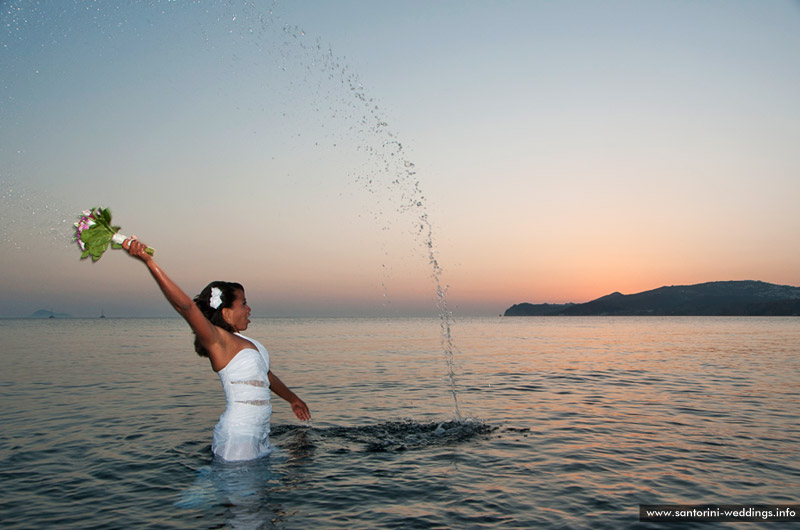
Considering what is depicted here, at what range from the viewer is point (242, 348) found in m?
7.45

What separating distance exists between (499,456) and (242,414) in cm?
518

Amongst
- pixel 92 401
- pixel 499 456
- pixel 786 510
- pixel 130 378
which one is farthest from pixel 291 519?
pixel 130 378

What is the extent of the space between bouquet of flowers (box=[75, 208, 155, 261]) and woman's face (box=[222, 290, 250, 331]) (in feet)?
6.76

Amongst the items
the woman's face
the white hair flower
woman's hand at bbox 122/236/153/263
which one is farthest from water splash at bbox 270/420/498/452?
woman's hand at bbox 122/236/153/263

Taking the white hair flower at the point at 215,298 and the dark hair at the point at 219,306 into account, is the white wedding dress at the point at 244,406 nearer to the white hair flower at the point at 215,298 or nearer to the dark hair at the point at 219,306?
the dark hair at the point at 219,306

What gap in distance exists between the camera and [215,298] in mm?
7273

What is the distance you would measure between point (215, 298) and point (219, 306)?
0.12 m

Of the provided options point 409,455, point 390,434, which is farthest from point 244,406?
point 390,434

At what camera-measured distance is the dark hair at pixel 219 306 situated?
7270 mm

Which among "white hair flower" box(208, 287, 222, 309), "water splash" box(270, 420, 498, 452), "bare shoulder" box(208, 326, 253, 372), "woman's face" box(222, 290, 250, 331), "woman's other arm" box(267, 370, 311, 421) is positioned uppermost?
"white hair flower" box(208, 287, 222, 309)

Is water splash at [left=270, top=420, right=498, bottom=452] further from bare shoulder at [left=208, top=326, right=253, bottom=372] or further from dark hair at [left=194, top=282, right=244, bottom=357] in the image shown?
dark hair at [left=194, top=282, right=244, bottom=357]

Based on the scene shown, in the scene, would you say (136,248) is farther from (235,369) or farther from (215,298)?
(235,369)

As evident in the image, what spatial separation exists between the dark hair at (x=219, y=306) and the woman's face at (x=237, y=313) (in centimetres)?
5

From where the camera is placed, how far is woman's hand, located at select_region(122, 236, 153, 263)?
17.9 ft
